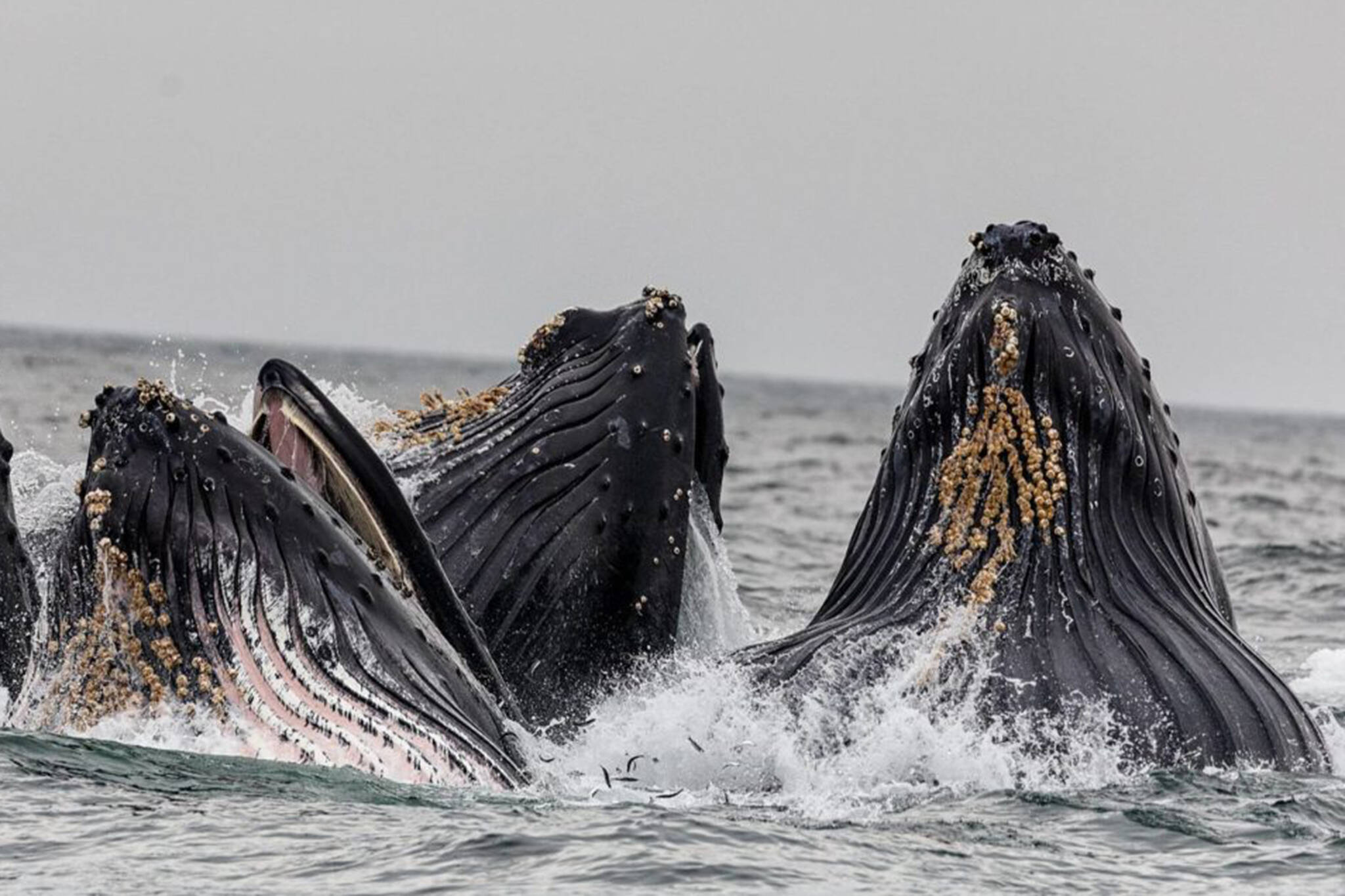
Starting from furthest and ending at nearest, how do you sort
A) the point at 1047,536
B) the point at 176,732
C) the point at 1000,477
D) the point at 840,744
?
the point at 1000,477 → the point at 1047,536 → the point at 840,744 → the point at 176,732

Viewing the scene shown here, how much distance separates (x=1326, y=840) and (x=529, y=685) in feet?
11.4

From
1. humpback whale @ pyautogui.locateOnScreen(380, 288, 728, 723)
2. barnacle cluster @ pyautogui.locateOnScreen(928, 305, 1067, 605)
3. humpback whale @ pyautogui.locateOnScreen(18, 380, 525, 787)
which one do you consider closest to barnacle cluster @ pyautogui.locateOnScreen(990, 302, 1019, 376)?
barnacle cluster @ pyautogui.locateOnScreen(928, 305, 1067, 605)

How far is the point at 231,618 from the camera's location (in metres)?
8.34

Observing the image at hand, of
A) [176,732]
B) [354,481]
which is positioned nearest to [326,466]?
[354,481]

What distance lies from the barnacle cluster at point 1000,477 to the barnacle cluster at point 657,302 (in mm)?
1571

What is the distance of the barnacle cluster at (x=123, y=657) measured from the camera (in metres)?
8.30

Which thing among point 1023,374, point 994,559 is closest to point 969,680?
point 994,559

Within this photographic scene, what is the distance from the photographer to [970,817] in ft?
27.1

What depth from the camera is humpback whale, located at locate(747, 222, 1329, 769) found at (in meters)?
9.19

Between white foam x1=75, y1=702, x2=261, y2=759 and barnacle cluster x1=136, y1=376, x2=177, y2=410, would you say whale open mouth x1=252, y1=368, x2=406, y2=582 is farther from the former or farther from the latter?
white foam x1=75, y1=702, x2=261, y2=759

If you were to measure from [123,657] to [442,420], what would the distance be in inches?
117

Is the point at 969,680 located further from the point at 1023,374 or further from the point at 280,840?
the point at 280,840

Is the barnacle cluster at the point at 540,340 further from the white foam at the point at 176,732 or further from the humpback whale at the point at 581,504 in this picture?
the white foam at the point at 176,732

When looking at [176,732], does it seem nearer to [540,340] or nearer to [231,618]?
[231,618]
